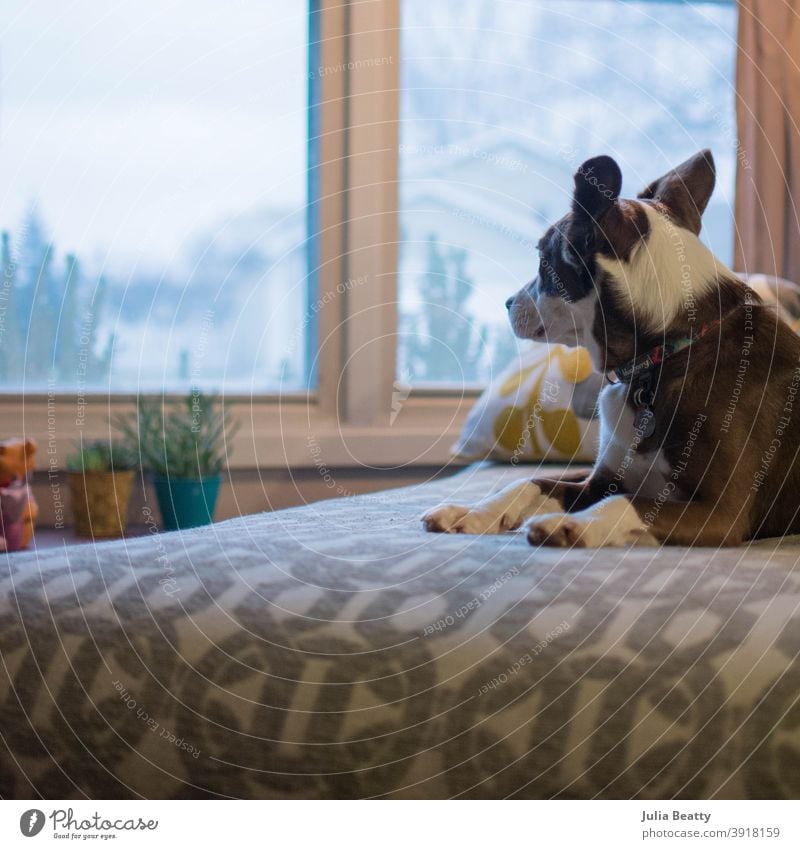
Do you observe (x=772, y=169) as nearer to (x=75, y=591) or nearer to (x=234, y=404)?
(x=234, y=404)

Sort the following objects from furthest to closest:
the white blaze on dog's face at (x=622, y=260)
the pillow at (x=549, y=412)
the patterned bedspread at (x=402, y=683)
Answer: the pillow at (x=549, y=412) < the white blaze on dog's face at (x=622, y=260) < the patterned bedspread at (x=402, y=683)

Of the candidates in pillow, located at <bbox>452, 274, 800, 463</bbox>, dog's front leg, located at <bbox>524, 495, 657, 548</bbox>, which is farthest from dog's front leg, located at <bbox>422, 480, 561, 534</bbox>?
pillow, located at <bbox>452, 274, 800, 463</bbox>

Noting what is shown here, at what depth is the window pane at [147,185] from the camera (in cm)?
320

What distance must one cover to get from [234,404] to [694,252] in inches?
78.4

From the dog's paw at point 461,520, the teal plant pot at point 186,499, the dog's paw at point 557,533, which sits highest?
the dog's paw at point 557,533

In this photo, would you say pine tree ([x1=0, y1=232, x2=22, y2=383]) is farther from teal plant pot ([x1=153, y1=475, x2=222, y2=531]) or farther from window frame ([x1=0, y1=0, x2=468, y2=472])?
teal plant pot ([x1=153, y1=475, x2=222, y2=531])

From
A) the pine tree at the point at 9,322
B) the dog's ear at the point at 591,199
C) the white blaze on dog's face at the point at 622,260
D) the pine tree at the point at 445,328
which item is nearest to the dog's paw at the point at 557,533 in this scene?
the white blaze on dog's face at the point at 622,260

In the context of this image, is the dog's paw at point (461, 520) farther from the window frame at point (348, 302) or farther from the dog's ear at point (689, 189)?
the window frame at point (348, 302)

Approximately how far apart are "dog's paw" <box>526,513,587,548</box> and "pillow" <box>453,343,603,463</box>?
41.4 inches

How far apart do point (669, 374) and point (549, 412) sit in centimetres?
97

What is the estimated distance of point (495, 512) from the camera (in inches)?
69.5

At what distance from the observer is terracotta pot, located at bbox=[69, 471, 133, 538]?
114 inches

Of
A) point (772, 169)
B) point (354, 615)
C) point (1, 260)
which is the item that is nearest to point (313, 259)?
point (1, 260)

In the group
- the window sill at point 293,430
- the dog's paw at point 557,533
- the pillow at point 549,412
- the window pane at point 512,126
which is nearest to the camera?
the dog's paw at point 557,533
